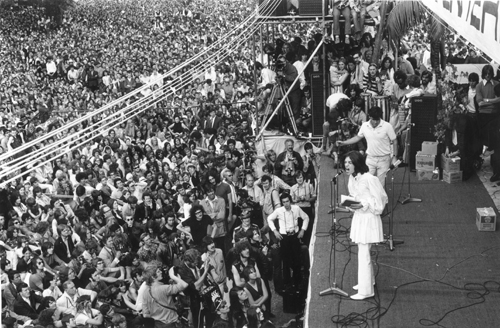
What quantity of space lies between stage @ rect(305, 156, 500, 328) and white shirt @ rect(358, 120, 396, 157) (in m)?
1.10

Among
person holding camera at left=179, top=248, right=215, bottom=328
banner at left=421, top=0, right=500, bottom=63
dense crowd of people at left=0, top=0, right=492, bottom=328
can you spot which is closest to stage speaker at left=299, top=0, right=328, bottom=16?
dense crowd of people at left=0, top=0, right=492, bottom=328

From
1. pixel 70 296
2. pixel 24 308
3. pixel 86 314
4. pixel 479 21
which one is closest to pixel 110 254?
pixel 70 296

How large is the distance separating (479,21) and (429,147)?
484 centimetres

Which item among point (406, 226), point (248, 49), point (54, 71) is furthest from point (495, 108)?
point (54, 71)

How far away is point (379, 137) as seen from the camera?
30.8 ft

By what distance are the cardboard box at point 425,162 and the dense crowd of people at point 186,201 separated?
1.74 ft

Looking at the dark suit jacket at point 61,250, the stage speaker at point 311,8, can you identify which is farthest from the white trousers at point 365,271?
the stage speaker at point 311,8

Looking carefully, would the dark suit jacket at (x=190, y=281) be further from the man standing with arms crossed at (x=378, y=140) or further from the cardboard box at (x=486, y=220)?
the cardboard box at (x=486, y=220)

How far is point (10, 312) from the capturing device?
9570 mm

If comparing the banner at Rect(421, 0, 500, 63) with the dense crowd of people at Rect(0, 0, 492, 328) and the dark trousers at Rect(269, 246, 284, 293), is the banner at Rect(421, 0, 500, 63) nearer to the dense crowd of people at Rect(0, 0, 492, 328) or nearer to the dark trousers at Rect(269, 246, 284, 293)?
the dense crowd of people at Rect(0, 0, 492, 328)

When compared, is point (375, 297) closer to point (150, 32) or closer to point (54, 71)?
point (54, 71)

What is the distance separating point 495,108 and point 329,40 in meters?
4.62

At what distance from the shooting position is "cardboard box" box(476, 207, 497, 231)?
9477 mm

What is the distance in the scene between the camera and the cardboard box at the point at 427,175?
11.4 m
